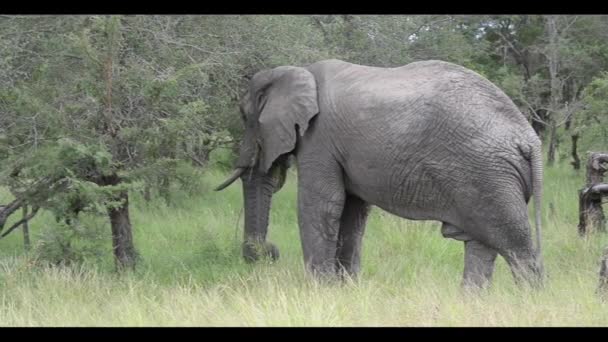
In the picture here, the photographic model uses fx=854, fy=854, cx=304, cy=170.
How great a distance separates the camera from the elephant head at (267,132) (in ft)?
22.7

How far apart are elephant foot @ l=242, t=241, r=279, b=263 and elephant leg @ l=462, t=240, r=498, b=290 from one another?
1.78m

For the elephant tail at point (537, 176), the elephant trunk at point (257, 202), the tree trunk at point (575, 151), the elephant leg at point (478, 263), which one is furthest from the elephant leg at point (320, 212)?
the tree trunk at point (575, 151)

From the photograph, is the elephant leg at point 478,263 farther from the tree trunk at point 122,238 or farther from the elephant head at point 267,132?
the tree trunk at point 122,238

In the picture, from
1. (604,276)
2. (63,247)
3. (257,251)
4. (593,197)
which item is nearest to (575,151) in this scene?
(593,197)

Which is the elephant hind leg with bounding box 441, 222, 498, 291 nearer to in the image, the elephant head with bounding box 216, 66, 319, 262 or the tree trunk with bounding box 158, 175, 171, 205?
the elephant head with bounding box 216, 66, 319, 262

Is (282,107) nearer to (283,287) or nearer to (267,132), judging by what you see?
(267,132)

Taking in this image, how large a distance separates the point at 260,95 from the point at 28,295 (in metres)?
2.59

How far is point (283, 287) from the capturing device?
650 cm

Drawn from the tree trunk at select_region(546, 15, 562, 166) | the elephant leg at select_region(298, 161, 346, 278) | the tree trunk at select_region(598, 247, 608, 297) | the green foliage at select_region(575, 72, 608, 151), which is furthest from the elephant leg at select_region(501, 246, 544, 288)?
the tree trunk at select_region(546, 15, 562, 166)

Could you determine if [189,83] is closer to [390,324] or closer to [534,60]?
[390,324]

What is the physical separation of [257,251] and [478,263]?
195 centimetres

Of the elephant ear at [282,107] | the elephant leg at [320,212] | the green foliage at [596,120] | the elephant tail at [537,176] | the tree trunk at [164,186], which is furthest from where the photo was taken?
the green foliage at [596,120]

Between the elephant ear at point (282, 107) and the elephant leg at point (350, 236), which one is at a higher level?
the elephant ear at point (282, 107)
